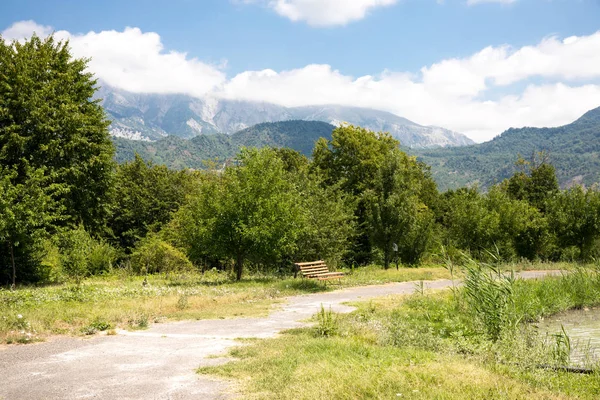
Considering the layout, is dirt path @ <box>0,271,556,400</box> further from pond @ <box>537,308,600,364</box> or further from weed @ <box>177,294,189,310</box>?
pond @ <box>537,308,600,364</box>

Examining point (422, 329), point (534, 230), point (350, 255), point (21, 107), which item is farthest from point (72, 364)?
point (534, 230)

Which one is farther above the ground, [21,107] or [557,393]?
[21,107]

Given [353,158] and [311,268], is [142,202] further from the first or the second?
[311,268]

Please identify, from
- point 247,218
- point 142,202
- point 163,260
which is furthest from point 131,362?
point 142,202

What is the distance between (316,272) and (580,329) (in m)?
10.5

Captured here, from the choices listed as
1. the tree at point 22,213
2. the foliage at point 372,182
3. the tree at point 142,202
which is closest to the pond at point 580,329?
the foliage at point 372,182

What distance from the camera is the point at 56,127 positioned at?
23.8m

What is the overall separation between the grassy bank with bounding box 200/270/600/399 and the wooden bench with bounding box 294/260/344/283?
8401 mm

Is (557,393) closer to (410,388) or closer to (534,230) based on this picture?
(410,388)

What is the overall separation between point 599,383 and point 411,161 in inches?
1684

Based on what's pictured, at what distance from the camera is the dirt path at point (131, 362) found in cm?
619

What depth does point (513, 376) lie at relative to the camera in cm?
621

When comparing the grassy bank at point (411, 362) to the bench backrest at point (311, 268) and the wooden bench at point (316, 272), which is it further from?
the bench backrest at point (311, 268)

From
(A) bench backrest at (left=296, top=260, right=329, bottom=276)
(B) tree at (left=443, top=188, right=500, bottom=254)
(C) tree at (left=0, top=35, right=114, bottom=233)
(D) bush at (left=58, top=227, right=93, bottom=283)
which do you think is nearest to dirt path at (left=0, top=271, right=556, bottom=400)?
(A) bench backrest at (left=296, top=260, right=329, bottom=276)
